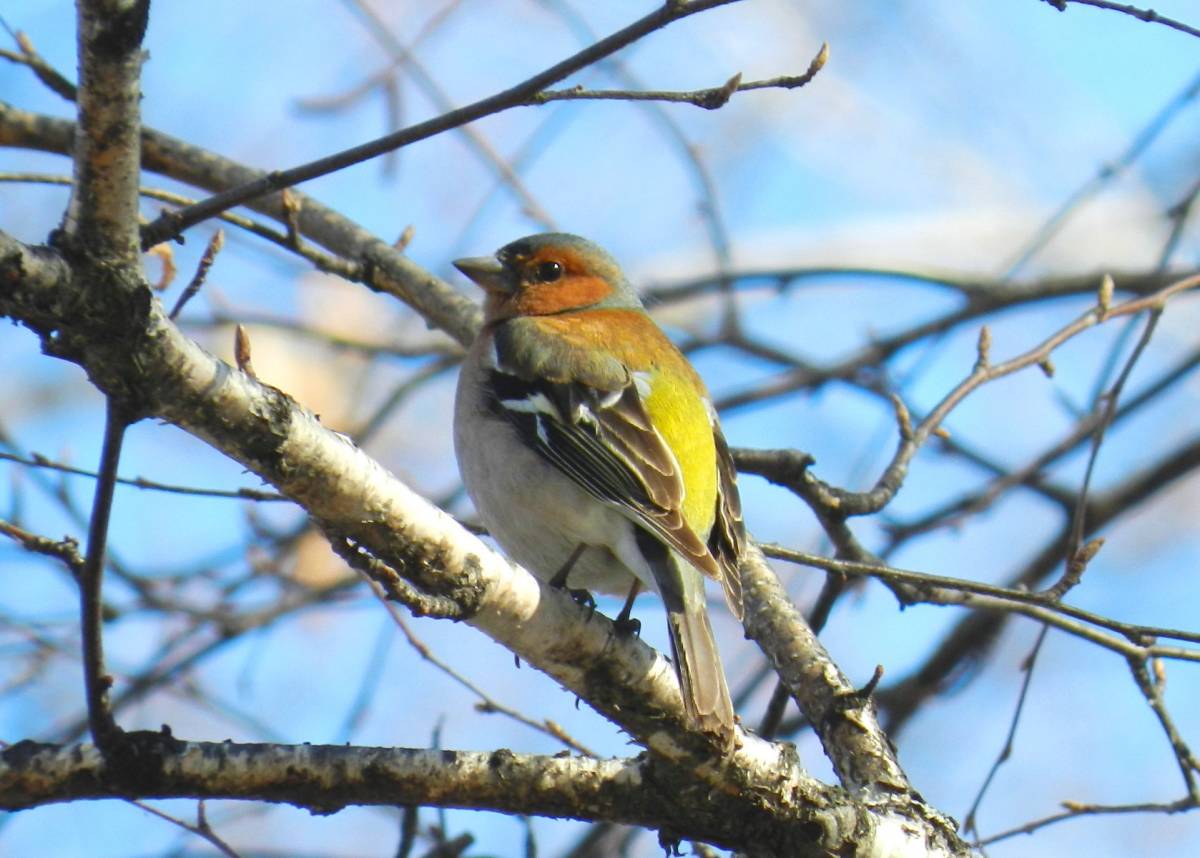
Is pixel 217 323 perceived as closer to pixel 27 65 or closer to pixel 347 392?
pixel 27 65

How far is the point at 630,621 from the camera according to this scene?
3.39 meters

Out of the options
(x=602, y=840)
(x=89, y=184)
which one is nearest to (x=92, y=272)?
(x=89, y=184)

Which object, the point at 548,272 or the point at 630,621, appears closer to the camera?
the point at 630,621

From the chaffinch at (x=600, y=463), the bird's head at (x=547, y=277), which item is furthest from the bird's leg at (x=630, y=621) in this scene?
the bird's head at (x=547, y=277)

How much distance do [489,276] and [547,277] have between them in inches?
10.7

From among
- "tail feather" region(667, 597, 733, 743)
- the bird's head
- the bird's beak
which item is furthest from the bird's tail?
the bird's beak

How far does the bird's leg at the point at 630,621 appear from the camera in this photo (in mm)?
3086

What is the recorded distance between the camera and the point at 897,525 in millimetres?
5414

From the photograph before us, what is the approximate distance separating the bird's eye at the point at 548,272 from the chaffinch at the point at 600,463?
0.58m

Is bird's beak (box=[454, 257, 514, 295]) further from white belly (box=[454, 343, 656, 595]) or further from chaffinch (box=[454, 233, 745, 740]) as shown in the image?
white belly (box=[454, 343, 656, 595])

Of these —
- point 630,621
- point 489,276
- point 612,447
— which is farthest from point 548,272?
point 630,621

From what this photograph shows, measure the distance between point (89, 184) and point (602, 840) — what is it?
151 inches

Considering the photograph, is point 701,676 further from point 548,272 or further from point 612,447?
point 548,272

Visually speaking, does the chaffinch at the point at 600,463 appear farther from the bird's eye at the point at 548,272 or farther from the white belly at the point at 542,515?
the bird's eye at the point at 548,272
